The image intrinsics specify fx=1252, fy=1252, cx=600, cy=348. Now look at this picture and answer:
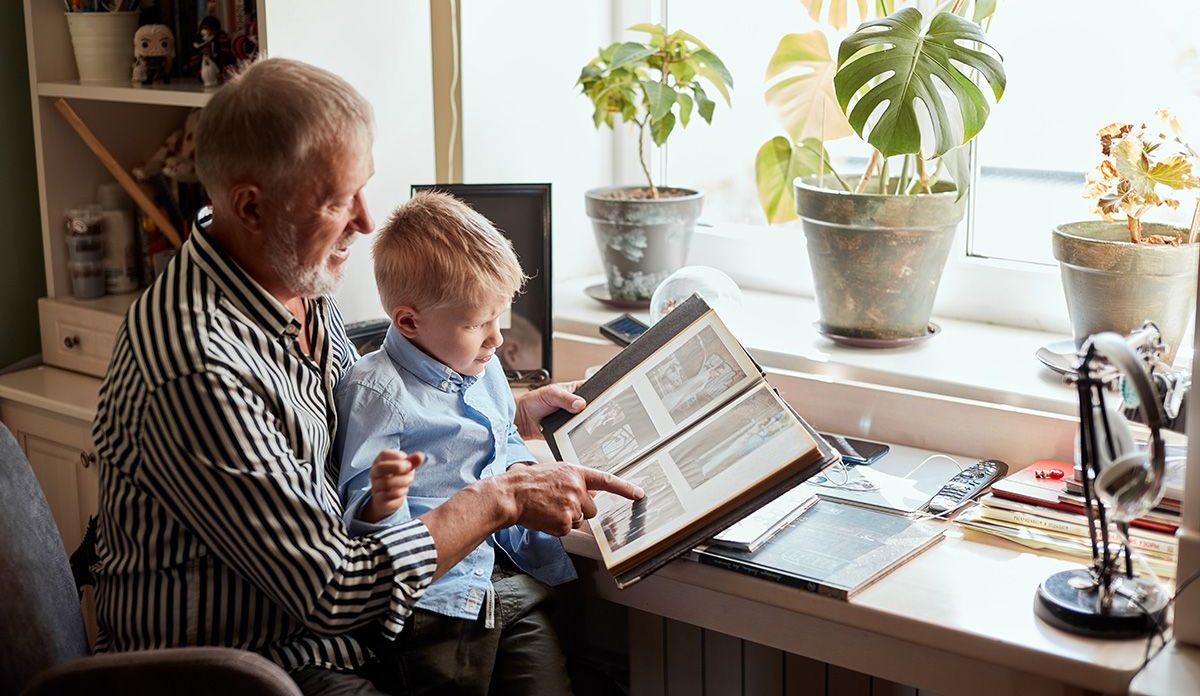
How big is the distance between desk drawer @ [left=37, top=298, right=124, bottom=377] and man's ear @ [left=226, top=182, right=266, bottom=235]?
98 centimetres

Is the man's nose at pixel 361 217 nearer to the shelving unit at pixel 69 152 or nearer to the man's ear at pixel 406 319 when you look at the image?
the man's ear at pixel 406 319

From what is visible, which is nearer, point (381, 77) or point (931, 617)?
point (931, 617)

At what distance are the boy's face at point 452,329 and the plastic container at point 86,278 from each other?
104 centimetres

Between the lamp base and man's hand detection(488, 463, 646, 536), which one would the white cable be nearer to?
man's hand detection(488, 463, 646, 536)

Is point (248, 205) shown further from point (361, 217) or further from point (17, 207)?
point (17, 207)

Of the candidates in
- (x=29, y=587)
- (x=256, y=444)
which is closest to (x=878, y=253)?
(x=256, y=444)

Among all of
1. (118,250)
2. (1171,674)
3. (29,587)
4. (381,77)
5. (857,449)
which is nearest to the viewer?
(1171,674)

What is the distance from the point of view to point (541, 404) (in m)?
1.73

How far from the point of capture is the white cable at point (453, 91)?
2.19m

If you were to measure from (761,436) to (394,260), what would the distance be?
492mm

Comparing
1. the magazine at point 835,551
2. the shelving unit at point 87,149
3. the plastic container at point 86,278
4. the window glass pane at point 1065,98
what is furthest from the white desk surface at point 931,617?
the plastic container at point 86,278

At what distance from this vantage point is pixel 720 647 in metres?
1.99

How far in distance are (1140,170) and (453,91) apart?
115 centimetres

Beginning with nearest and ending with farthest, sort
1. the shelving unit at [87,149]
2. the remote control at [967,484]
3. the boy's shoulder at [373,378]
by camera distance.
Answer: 1. the boy's shoulder at [373,378]
2. the remote control at [967,484]
3. the shelving unit at [87,149]
